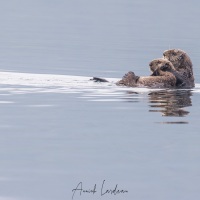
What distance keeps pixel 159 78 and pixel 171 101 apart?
1.86m

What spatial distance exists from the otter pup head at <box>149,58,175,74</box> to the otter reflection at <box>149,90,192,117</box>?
1.84 feet

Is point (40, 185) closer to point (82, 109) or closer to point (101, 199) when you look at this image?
point (101, 199)

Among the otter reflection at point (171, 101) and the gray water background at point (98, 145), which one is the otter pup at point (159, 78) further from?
the gray water background at point (98, 145)

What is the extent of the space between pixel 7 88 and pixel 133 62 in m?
13.2

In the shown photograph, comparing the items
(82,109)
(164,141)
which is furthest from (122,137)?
(82,109)

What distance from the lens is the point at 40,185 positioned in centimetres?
984

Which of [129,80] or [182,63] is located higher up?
[182,63]

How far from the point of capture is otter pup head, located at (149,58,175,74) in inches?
721

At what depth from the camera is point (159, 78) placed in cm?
1823

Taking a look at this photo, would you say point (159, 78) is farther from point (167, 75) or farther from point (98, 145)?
point (98, 145)
